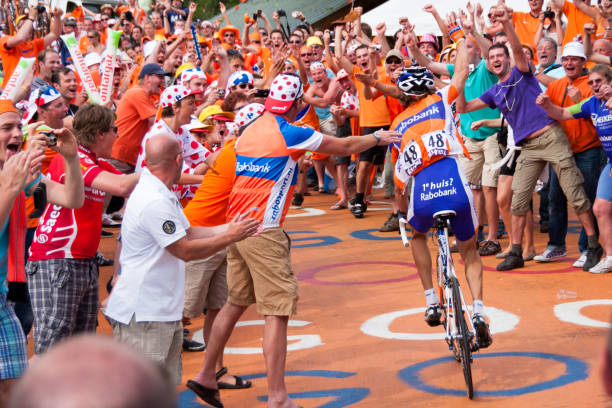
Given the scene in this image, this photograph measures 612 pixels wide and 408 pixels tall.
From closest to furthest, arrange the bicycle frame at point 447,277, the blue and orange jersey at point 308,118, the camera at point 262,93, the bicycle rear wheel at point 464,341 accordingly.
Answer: the bicycle rear wheel at point 464,341 < the bicycle frame at point 447,277 < the camera at point 262,93 < the blue and orange jersey at point 308,118

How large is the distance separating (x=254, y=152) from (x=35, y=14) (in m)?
10.1

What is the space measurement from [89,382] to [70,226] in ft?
13.8

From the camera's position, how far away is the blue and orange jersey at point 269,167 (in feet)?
16.9

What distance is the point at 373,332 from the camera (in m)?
6.71

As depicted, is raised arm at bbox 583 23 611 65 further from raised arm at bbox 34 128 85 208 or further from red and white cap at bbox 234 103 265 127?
raised arm at bbox 34 128 85 208

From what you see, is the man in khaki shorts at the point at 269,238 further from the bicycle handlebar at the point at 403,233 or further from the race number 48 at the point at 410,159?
the bicycle handlebar at the point at 403,233

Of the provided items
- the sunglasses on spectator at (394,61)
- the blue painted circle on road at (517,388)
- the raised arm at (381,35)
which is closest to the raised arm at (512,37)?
the sunglasses on spectator at (394,61)

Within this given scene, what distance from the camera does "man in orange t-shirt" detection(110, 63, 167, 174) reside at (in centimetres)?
923

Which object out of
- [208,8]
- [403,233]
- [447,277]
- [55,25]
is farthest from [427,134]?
[208,8]

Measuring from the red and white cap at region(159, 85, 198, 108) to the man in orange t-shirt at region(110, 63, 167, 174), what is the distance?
2.75 meters

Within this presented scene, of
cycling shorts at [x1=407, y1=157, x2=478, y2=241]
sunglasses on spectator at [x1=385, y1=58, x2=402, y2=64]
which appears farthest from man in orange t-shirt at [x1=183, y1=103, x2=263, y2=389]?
sunglasses on spectator at [x1=385, y1=58, x2=402, y2=64]

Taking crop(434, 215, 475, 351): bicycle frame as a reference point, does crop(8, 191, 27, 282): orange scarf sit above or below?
above

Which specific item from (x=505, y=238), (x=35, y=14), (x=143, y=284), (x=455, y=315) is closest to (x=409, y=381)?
(x=455, y=315)

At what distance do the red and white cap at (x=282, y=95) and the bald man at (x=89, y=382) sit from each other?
427cm
